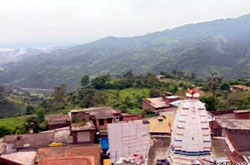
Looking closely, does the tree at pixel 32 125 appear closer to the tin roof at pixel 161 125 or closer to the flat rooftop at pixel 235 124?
the tin roof at pixel 161 125

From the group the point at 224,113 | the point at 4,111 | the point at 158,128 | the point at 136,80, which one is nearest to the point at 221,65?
the point at 136,80

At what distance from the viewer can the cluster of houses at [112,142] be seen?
62.1 ft

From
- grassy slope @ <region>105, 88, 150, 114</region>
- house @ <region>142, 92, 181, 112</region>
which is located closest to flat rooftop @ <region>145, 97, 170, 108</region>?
house @ <region>142, 92, 181, 112</region>

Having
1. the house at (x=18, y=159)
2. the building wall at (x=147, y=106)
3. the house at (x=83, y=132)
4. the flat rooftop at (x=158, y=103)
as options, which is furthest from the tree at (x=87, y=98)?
the house at (x=18, y=159)

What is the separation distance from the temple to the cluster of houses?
622mm

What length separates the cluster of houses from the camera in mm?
18938

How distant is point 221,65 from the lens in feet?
317

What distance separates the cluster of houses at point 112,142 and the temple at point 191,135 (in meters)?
0.62

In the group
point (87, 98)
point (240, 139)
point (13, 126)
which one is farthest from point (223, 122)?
point (87, 98)

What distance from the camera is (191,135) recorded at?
16.2 m

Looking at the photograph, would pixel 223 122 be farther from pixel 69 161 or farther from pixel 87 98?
pixel 87 98

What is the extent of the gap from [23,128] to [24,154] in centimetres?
1297

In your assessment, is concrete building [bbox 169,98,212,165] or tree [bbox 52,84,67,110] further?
tree [bbox 52,84,67,110]

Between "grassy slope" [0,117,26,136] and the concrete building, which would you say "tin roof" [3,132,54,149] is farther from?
the concrete building
